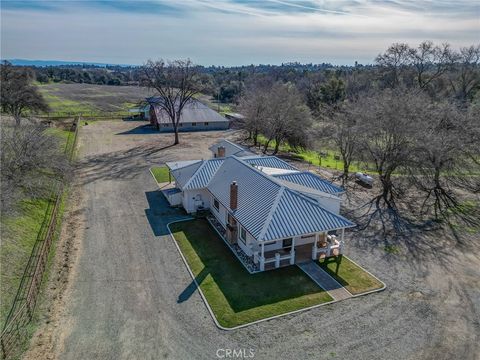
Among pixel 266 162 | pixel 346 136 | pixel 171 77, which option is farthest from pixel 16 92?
pixel 346 136

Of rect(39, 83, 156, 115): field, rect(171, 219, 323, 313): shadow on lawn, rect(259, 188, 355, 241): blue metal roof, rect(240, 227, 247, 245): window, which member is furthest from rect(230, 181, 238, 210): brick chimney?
rect(39, 83, 156, 115): field

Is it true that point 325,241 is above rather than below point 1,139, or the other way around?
Answer: below

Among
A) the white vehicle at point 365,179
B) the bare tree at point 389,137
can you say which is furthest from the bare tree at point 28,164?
the white vehicle at point 365,179

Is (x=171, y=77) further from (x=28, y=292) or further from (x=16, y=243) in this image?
(x=28, y=292)

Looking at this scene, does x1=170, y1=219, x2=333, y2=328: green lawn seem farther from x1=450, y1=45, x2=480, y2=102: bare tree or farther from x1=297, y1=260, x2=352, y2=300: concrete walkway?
x1=450, y1=45, x2=480, y2=102: bare tree

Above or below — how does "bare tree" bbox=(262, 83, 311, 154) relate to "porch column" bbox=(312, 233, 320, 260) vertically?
above

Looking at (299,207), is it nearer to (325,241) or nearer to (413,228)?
(325,241)

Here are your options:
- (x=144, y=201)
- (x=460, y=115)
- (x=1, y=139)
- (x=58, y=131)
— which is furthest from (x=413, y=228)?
(x=58, y=131)
